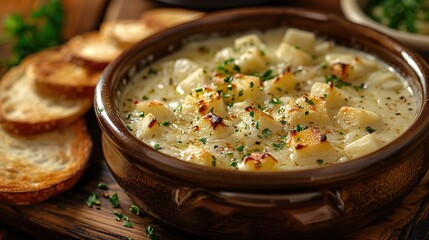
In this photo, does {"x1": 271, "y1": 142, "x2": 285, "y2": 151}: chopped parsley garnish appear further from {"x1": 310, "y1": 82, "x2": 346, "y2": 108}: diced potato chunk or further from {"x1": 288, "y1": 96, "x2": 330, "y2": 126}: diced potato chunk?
{"x1": 310, "y1": 82, "x2": 346, "y2": 108}: diced potato chunk

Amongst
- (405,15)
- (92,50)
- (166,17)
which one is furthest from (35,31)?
(405,15)

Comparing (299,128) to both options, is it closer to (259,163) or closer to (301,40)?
(259,163)

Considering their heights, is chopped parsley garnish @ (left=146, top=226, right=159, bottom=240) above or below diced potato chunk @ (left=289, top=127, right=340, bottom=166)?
below

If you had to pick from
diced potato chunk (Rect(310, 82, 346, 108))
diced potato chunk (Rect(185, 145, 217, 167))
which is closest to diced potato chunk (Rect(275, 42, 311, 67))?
diced potato chunk (Rect(310, 82, 346, 108))

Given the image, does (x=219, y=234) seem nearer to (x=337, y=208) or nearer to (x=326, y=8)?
(x=337, y=208)

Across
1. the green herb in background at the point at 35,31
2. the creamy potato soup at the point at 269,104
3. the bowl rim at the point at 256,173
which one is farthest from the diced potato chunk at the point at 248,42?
the green herb in background at the point at 35,31

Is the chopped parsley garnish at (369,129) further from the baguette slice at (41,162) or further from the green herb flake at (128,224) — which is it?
the baguette slice at (41,162)
